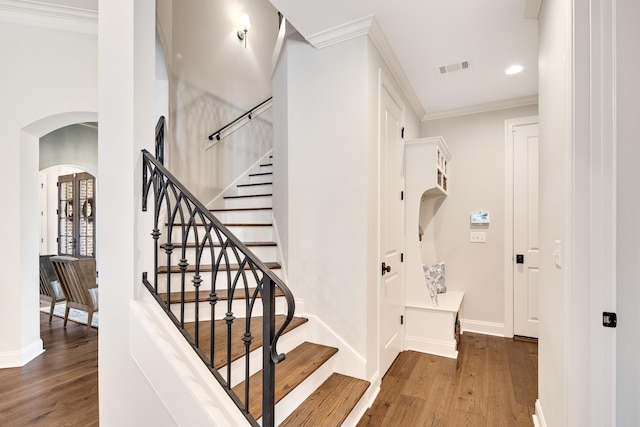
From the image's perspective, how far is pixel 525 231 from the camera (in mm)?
3635

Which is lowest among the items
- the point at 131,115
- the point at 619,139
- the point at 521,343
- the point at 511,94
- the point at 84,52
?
the point at 521,343

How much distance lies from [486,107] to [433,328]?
8.74 feet

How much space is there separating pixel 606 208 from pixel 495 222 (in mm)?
2763

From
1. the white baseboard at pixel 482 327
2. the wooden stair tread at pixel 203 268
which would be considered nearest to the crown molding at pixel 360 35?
the wooden stair tread at pixel 203 268

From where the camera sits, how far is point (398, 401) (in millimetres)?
2354

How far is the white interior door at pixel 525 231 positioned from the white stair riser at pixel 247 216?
2851mm

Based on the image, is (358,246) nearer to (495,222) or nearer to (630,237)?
(630,237)

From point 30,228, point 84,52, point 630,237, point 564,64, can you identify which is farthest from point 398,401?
point 84,52

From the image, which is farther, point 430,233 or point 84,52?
point 430,233

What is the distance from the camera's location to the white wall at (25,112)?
2.96 m

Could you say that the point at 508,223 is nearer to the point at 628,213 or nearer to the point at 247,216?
the point at 628,213

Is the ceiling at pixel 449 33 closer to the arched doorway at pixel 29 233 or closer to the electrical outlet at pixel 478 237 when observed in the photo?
the electrical outlet at pixel 478 237

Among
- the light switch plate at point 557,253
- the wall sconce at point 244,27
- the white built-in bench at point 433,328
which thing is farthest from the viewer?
the wall sconce at point 244,27

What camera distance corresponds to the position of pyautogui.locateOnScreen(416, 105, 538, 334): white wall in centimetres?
380
